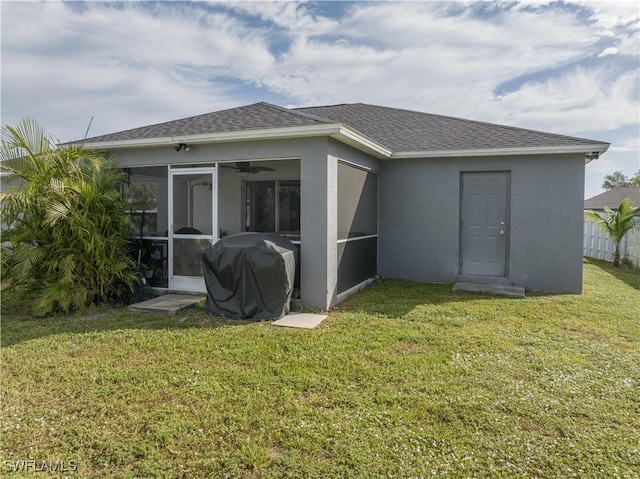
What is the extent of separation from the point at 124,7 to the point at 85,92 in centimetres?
446

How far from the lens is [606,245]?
14.4 meters

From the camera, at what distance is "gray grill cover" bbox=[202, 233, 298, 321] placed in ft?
Result: 18.4

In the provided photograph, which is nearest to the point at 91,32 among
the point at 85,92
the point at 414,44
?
the point at 85,92

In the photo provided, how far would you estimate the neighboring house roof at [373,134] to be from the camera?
6.13 metres

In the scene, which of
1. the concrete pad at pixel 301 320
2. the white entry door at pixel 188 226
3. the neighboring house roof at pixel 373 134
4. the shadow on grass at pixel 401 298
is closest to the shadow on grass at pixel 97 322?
the concrete pad at pixel 301 320

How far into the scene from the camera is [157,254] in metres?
7.46

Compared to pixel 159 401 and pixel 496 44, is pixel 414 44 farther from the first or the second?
pixel 159 401

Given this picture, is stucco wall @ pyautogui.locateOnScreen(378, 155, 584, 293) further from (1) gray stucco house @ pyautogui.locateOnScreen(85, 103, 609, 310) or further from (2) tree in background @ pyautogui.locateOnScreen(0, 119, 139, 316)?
(2) tree in background @ pyautogui.locateOnScreen(0, 119, 139, 316)

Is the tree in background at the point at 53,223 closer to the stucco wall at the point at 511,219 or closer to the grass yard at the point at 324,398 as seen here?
the grass yard at the point at 324,398

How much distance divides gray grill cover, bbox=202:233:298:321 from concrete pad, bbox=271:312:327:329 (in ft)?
0.41

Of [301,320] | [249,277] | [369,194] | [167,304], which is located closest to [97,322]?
[167,304]

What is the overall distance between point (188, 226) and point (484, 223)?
6205 mm

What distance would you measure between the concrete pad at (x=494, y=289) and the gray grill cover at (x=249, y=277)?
12.7ft

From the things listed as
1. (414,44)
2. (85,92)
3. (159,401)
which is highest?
(414,44)
